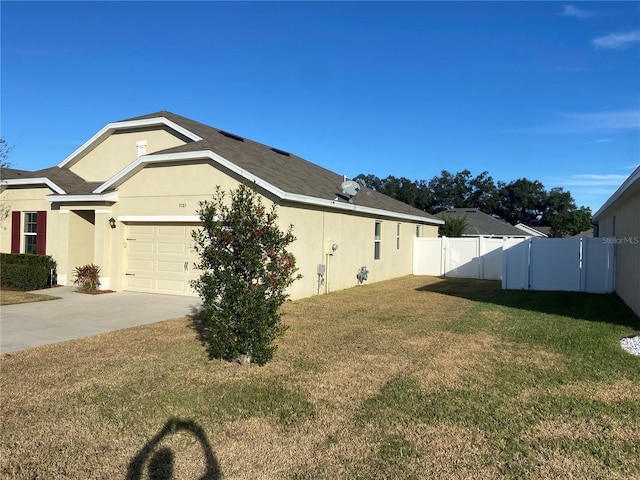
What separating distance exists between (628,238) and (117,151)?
51.4 feet

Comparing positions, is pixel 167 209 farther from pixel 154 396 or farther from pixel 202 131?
pixel 154 396

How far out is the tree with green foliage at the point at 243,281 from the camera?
6074 mm

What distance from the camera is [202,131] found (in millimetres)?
15203

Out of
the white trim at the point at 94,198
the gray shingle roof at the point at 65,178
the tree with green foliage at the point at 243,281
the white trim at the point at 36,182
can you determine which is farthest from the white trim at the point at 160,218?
the tree with green foliage at the point at 243,281

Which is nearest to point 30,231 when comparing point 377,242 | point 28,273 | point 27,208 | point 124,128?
point 27,208

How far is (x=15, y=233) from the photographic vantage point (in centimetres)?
1619

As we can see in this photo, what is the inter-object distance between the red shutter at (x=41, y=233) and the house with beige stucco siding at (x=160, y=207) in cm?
4

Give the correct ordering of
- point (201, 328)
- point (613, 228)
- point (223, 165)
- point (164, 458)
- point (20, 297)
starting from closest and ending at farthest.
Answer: point (164, 458) < point (201, 328) < point (223, 165) < point (20, 297) < point (613, 228)

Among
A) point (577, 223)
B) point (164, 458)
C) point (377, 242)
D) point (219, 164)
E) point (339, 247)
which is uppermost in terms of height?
point (577, 223)

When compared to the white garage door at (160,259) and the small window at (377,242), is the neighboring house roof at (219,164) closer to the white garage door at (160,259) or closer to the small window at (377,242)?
the small window at (377,242)

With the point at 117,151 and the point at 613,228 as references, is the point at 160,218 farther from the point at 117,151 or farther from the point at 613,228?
the point at 613,228

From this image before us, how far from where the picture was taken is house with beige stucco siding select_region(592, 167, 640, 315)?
31.8 feet

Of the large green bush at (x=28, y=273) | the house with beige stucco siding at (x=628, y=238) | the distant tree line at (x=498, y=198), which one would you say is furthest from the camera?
the distant tree line at (x=498, y=198)

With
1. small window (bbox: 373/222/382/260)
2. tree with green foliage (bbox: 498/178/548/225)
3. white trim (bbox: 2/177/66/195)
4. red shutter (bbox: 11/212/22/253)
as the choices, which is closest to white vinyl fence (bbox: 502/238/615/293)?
small window (bbox: 373/222/382/260)
